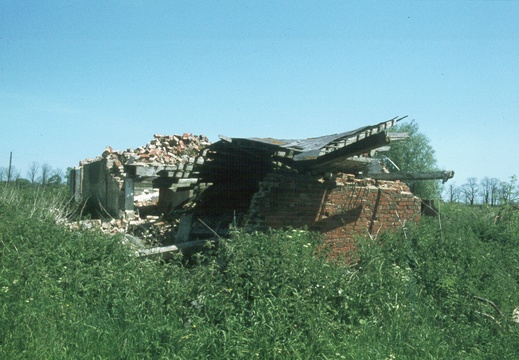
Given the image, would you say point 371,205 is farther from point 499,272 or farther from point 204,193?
point 204,193

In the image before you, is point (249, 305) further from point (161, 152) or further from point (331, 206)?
point (161, 152)

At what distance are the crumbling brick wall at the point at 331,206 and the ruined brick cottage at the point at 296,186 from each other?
2 cm

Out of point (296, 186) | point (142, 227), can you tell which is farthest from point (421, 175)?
point (142, 227)

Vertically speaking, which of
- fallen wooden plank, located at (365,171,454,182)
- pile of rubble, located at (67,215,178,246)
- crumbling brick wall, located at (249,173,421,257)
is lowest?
pile of rubble, located at (67,215,178,246)

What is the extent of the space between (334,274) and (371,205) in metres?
3.08

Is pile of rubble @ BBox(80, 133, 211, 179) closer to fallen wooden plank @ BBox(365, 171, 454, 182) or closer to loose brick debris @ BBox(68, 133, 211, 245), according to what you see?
loose brick debris @ BBox(68, 133, 211, 245)

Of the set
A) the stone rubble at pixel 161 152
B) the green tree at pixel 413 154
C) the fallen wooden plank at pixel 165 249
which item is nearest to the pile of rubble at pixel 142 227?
the fallen wooden plank at pixel 165 249

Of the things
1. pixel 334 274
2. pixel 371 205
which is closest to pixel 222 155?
pixel 371 205

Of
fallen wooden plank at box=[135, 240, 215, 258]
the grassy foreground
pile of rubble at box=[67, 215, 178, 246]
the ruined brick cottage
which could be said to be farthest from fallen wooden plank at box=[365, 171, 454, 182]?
pile of rubble at box=[67, 215, 178, 246]

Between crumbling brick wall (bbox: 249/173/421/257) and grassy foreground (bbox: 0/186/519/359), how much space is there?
2.80ft

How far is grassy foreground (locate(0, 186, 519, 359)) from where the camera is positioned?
4.51 m

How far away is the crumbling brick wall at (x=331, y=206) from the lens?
754 centimetres

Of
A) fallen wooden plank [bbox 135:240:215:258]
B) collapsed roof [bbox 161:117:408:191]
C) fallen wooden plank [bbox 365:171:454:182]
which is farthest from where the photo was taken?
fallen wooden plank [bbox 365:171:454:182]

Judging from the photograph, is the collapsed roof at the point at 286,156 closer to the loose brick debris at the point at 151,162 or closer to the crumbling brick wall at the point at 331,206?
the crumbling brick wall at the point at 331,206
